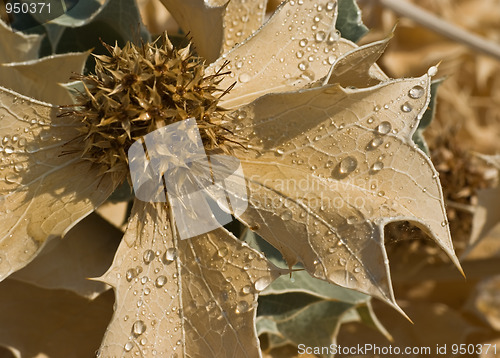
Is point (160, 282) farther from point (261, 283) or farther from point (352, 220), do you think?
point (352, 220)

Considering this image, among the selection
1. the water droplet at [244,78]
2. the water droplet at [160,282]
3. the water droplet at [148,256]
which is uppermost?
the water droplet at [244,78]

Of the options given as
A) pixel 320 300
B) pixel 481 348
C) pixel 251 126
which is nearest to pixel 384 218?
pixel 251 126

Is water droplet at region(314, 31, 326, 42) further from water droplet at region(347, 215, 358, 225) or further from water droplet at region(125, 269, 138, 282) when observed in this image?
water droplet at region(125, 269, 138, 282)

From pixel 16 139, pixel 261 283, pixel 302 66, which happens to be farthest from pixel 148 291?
pixel 302 66

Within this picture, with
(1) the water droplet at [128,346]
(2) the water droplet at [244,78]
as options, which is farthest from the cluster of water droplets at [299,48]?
(1) the water droplet at [128,346]

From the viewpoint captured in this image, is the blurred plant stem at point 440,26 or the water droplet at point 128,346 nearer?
the water droplet at point 128,346

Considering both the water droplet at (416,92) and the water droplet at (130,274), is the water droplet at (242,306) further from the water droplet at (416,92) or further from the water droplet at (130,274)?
the water droplet at (416,92)
